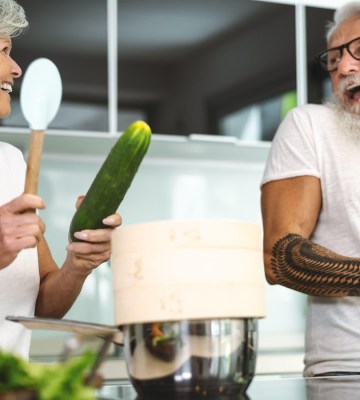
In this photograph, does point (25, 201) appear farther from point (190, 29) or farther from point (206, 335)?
point (190, 29)

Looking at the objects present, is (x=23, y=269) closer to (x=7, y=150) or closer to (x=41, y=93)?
(x=7, y=150)

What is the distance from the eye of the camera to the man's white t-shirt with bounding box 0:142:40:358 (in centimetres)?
132

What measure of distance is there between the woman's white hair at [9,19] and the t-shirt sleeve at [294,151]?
0.53 metres

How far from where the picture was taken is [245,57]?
10.5 feet

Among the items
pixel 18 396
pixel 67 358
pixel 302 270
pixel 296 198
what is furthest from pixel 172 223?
pixel 296 198

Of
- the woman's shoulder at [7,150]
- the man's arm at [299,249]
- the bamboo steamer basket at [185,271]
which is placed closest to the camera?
the bamboo steamer basket at [185,271]

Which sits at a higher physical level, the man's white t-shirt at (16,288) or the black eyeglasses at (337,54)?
the black eyeglasses at (337,54)

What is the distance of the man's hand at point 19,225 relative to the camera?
36.2 inches

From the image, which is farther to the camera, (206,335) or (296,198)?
(296,198)

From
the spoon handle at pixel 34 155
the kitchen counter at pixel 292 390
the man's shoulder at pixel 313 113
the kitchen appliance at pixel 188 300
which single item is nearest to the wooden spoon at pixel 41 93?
the spoon handle at pixel 34 155

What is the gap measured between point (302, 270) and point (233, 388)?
586 millimetres

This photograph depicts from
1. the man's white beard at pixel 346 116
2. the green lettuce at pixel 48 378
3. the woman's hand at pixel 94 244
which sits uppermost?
the man's white beard at pixel 346 116

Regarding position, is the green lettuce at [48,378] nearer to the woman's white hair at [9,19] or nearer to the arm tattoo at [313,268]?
the arm tattoo at [313,268]

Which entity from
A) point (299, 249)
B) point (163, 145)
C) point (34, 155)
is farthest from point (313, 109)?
point (163, 145)
